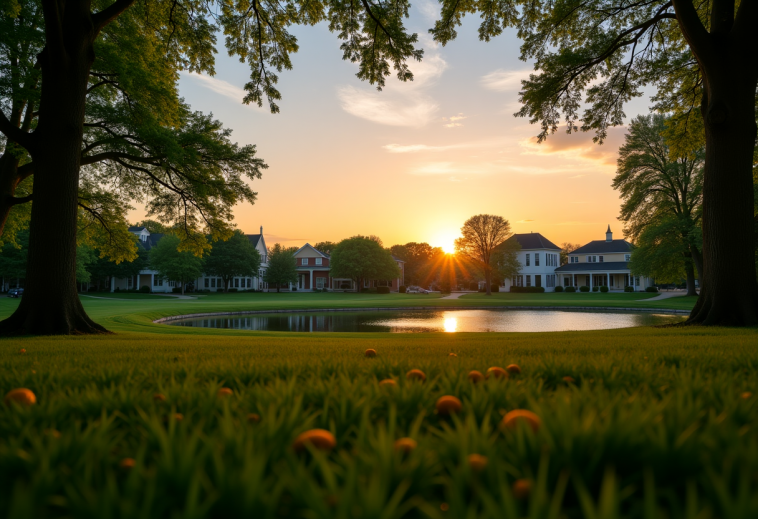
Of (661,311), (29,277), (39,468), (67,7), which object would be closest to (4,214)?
(29,277)

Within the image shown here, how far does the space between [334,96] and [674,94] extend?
1214 cm

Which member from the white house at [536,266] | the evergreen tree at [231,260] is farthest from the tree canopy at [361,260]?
the white house at [536,266]

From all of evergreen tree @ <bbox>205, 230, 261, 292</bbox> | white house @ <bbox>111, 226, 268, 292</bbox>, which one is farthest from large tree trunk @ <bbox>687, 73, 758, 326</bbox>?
white house @ <bbox>111, 226, 268, 292</bbox>

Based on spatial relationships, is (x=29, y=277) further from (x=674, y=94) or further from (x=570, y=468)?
(x=674, y=94)

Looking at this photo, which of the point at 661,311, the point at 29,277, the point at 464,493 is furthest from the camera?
the point at 661,311

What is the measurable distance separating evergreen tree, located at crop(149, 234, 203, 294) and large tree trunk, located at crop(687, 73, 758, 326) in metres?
54.9

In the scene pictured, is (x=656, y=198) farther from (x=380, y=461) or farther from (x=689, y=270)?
(x=380, y=461)

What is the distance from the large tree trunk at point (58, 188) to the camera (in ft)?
28.4

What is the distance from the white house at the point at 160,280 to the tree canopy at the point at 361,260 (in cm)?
1513

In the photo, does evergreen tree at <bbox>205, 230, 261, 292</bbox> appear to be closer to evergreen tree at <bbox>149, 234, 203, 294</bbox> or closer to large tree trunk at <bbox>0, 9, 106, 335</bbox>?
evergreen tree at <bbox>149, 234, 203, 294</bbox>

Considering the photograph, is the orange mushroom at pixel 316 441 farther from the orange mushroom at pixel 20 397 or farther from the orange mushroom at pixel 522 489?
the orange mushroom at pixel 20 397

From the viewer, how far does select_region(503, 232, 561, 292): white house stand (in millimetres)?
71750

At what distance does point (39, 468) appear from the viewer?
0.93 m

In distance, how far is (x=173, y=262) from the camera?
55.6m
